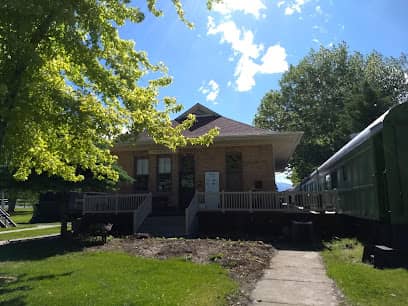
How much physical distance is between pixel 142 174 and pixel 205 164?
3.56 metres

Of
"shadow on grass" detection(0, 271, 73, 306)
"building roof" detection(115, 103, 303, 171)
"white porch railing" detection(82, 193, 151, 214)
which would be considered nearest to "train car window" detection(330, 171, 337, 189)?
"building roof" detection(115, 103, 303, 171)

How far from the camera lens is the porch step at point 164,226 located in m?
15.8

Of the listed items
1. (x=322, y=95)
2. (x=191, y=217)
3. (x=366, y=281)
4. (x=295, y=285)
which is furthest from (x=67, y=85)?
(x=322, y=95)

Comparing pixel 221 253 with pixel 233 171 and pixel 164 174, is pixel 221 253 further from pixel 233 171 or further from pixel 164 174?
pixel 164 174

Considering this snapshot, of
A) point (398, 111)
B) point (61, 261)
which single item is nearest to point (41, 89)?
point (61, 261)

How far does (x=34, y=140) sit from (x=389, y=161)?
784cm

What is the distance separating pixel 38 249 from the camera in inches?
503

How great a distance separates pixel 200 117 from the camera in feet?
74.7

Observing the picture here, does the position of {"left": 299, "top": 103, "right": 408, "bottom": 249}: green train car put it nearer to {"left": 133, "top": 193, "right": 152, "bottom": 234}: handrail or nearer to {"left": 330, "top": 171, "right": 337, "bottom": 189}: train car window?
{"left": 330, "top": 171, "right": 337, "bottom": 189}: train car window

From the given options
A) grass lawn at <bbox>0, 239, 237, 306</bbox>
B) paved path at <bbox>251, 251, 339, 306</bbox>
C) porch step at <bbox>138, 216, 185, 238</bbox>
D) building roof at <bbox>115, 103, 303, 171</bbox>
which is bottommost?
paved path at <bbox>251, 251, 339, 306</bbox>

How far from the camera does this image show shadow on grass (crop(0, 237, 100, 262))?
37.4 ft

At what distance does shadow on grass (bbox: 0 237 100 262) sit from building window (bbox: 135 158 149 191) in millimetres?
6210

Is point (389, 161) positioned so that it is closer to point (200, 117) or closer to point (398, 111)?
point (398, 111)

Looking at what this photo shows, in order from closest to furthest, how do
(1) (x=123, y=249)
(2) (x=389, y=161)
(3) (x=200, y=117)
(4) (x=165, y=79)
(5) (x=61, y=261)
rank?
1. (4) (x=165, y=79)
2. (2) (x=389, y=161)
3. (5) (x=61, y=261)
4. (1) (x=123, y=249)
5. (3) (x=200, y=117)
